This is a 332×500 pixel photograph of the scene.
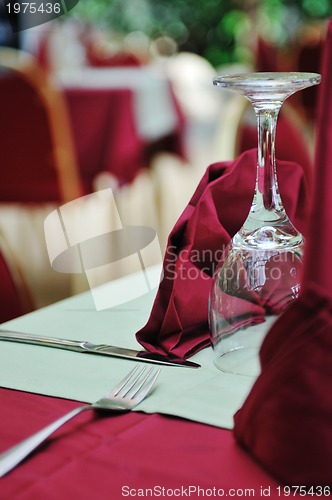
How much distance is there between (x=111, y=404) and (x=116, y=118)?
2.76 m

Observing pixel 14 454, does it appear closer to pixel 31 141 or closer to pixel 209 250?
pixel 209 250

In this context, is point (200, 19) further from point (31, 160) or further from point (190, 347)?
point (190, 347)

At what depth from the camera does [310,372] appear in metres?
0.58

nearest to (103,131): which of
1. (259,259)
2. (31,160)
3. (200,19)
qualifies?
(31,160)

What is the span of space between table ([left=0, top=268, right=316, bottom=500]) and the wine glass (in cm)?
5

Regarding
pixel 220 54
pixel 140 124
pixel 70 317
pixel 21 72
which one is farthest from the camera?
pixel 220 54

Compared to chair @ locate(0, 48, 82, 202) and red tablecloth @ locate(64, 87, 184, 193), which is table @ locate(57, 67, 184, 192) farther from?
chair @ locate(0, 48, 82, 202)

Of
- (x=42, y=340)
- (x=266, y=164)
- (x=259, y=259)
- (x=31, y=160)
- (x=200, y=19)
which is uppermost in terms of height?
(x=200, y=19)

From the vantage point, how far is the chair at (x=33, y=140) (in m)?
2.86

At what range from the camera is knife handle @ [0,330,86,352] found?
2.96ft

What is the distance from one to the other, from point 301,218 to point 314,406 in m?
0.49

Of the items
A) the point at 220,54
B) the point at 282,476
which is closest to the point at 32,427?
the point at 282,476

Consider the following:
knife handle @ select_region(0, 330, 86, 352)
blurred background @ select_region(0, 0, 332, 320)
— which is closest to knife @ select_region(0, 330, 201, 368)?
knife handle @ select_region(0, 330, 86, 352)

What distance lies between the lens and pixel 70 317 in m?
1.04
